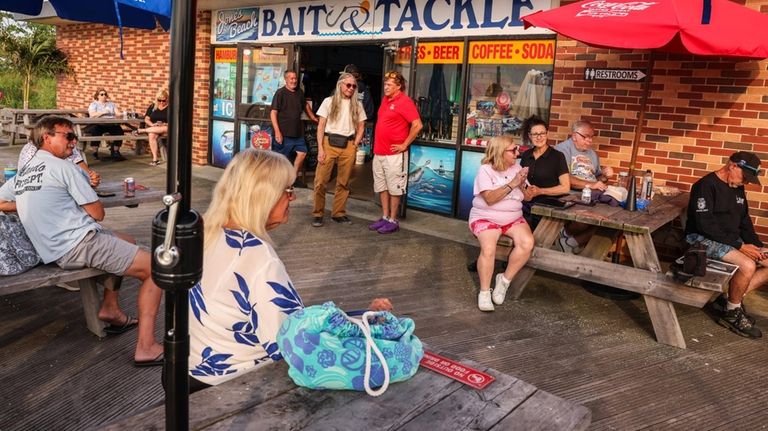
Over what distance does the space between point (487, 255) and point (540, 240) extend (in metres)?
0.45

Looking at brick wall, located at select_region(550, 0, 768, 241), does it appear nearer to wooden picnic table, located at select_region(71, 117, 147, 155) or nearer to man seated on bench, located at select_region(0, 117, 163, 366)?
man seated on bench, located at select_region(0, 117, 163, 366)

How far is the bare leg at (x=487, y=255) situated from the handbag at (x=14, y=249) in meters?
2.97

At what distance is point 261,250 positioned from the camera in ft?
7.43

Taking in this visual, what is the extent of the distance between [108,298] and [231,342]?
218 centimetres

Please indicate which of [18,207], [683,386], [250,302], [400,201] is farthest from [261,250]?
[400,201]

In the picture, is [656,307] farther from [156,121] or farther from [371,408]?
[156,121]

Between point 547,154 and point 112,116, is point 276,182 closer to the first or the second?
point 547,154

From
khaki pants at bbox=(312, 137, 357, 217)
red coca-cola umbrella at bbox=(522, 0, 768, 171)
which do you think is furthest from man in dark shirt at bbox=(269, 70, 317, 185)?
red coca-cola umbrella at bbox=(522, 0, 768, 171)

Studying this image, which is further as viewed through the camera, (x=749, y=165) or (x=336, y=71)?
(x=336, y=71)

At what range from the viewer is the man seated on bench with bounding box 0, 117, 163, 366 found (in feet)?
12.2

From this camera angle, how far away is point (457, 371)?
7.43 feet

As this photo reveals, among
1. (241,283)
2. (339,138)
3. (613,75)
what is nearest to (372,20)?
(339,138)

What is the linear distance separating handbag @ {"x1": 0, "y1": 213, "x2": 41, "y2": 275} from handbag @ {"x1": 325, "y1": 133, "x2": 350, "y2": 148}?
414cm

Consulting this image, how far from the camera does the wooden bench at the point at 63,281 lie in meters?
3.61
